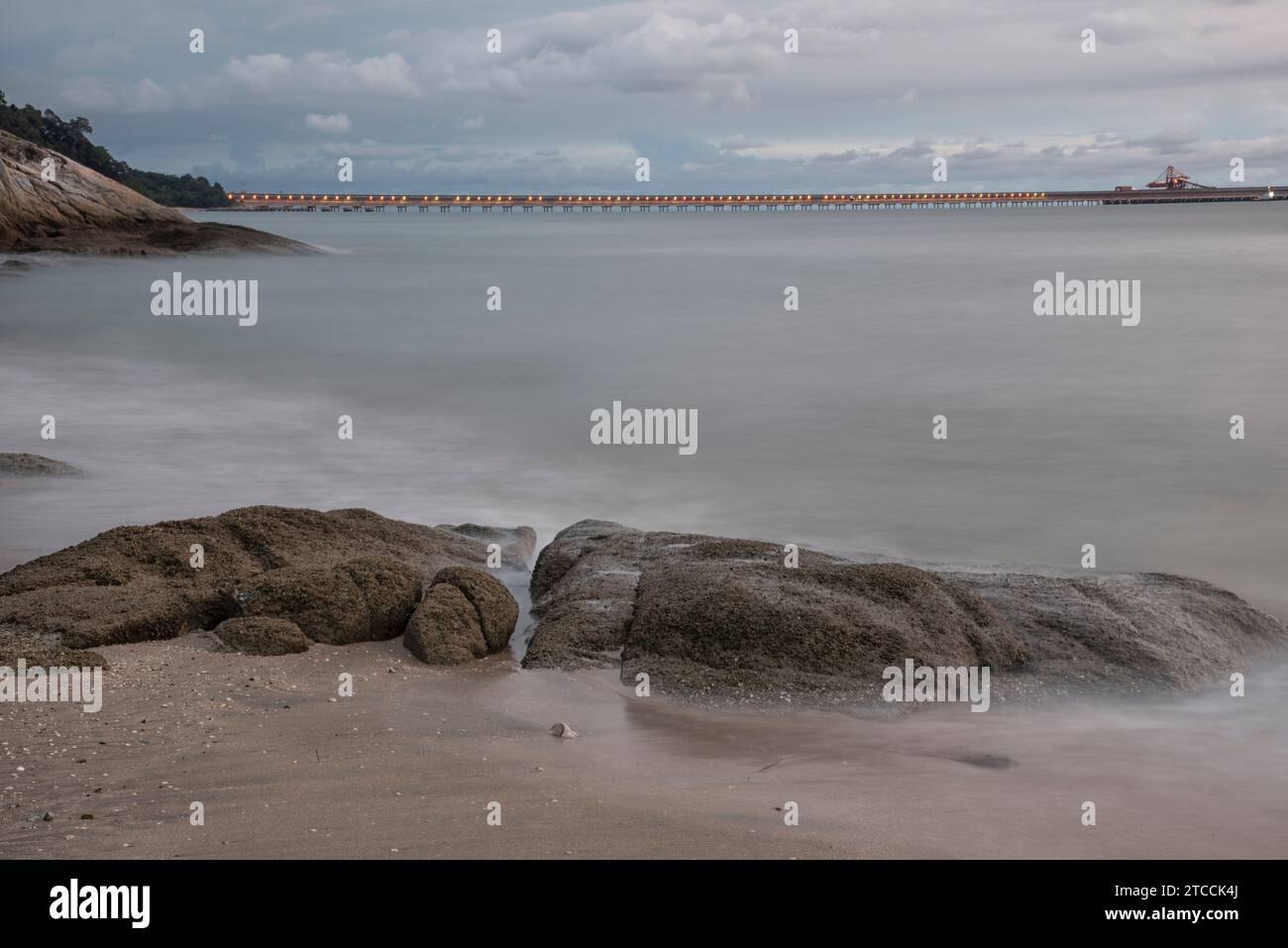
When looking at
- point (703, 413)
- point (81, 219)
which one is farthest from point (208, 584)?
point (81, 219)

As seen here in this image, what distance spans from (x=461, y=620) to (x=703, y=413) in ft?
30.9

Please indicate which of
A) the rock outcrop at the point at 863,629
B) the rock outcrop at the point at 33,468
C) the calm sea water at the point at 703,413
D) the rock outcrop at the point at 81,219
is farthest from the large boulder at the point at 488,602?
the rock outcrop at the point at 81,219

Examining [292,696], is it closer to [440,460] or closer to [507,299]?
[440,460]

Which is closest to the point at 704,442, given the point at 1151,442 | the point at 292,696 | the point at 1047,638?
the point at 1151,442

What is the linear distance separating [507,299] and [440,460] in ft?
59.5

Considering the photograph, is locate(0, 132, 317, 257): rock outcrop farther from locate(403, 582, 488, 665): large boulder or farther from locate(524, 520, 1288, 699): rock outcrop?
locate(524, 520, 1288, 699): rock outcrop

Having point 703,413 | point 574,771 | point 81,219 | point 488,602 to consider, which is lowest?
point 574,771

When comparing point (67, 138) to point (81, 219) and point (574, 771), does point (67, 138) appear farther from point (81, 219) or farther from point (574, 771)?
point (574, 771)

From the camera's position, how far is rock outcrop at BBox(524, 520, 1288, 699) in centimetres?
544

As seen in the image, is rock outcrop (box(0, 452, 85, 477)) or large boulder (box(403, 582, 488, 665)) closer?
large boulder (box(403, 582, 488, 665))

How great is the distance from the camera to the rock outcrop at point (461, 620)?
5699mm

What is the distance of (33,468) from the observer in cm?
975

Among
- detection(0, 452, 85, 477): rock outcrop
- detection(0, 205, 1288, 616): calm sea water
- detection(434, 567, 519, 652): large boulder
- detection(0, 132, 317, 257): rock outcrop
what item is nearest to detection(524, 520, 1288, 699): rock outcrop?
detection(434, 567, 519, 652): large boulder

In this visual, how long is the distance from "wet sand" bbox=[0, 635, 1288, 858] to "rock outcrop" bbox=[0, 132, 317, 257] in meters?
32.5
